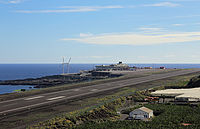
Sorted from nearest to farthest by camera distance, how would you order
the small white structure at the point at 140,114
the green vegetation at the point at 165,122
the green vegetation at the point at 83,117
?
the green vegetation at the point at 165,122, the green vegetation at the point at 83,117, the small white structure at the point at 140,114

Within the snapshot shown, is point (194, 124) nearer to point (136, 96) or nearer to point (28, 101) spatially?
point (136, 96)

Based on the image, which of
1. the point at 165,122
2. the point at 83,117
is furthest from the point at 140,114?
the point at 83,117

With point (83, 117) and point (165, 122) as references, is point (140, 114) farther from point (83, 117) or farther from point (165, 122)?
point (83, 117)

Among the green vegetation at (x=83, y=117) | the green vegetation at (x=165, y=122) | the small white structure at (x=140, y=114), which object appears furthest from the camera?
the small white structure at (x=140, y=114)

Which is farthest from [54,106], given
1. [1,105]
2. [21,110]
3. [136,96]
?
[136,96]

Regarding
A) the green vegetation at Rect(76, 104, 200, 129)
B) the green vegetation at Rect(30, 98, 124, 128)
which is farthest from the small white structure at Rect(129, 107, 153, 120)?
the green vegetation at Rect(30, 98, 124, 128)

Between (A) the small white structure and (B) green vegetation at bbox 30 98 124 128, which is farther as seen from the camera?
(A) the small white structure

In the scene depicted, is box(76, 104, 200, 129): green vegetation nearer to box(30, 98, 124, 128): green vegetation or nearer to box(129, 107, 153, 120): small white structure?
box(30, 98, 124, 128): green vegetation

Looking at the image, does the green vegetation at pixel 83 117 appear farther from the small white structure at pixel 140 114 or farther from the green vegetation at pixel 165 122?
the small white structure at pixel 140 114

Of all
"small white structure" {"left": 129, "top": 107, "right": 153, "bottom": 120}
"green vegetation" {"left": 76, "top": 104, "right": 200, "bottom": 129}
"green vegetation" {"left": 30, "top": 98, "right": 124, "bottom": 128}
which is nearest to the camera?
"green vegetation" {"left": 76, "top": 104, "right": 200, "bottom": 129}

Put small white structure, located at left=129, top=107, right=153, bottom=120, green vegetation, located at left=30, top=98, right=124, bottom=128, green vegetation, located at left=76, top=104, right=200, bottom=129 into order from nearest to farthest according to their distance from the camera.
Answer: green vegetation, located at left=76, top=104, right=200, bottom=129
green vegetation, located at left=30, top=98, right=124, bottom=128
small white structure, located at left=129, top=107, right=153, bottom=120

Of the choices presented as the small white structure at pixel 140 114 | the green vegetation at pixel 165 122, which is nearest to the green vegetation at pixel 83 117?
the green vegetation at pixel 165 122

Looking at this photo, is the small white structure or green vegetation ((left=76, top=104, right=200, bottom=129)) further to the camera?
the small white structure
